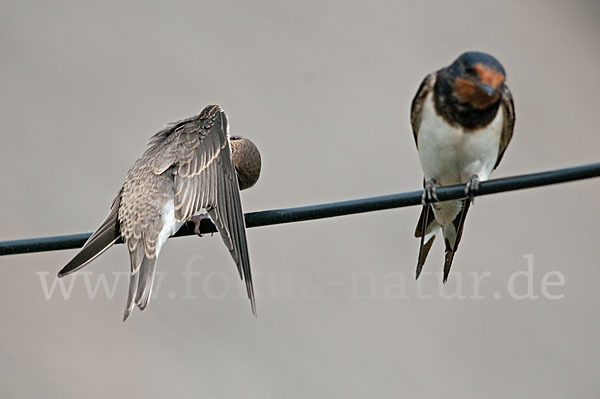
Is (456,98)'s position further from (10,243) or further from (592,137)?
(592,137)

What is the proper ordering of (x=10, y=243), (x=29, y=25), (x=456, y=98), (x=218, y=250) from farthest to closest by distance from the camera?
(x=29, y=25), (x=218, y=250), (x=456, y=98), (x=10, y=243)

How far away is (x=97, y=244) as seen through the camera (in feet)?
16.6

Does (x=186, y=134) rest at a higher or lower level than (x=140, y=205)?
higher

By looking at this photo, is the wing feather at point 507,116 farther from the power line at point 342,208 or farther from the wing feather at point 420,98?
the power line at point 342,208

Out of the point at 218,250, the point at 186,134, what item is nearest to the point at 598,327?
the point at 218,250

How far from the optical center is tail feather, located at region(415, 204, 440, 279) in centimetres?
571

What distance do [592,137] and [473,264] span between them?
3292mm

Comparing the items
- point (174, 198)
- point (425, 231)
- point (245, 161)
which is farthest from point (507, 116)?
point (174, 198)

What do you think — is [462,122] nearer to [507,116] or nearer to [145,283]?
[507,116]

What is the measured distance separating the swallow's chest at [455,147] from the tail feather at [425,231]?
0.81 ft

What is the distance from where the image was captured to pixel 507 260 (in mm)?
11609

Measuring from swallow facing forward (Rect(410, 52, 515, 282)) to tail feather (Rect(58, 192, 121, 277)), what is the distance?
1.72 metres

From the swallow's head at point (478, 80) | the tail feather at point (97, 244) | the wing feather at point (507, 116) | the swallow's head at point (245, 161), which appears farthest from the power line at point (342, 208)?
the swallow's head at point (245, 161)

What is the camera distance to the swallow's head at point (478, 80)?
5.32m
